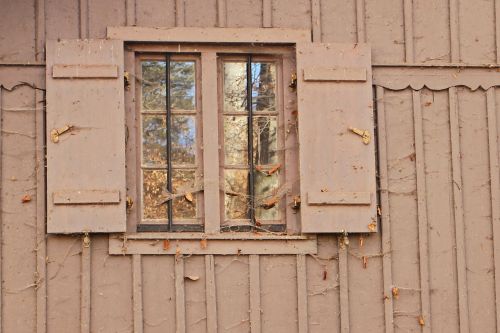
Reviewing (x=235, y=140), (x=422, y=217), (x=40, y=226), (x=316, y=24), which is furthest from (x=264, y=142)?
(x=40, y=226)

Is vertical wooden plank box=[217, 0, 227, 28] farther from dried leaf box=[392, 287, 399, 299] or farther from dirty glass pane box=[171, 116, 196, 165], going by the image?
dried leaf box=[392, 287, 399, 299]

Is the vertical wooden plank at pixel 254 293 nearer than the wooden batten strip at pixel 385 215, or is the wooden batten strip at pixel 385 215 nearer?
the vertical wooden plank at pixel 254 293

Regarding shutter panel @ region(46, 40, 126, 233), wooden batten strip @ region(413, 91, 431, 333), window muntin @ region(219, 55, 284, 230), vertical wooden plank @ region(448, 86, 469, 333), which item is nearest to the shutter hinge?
wooden batten strip @ region(413, 91, 431, 333)

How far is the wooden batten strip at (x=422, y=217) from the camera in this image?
6.03 metres

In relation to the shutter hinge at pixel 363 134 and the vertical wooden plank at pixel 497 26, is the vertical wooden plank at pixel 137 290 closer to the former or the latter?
the shutter hinge at pixel 363 134

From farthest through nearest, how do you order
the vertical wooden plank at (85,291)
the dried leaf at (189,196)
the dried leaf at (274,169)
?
the dried leaf at (274,169), the dried leaf at (189,196), the vertical wooden plank at (85,291)

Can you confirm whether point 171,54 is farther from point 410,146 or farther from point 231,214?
point 410,146

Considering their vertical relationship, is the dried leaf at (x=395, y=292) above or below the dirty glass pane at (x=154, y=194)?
below

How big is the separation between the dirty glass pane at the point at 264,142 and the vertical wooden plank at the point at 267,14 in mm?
649

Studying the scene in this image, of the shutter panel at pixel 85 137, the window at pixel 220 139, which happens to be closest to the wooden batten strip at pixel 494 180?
the window at pixel 220 139

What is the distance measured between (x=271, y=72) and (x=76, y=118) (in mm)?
1382

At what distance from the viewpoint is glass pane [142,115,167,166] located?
19.9 ft

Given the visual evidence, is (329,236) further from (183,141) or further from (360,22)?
(360,22)

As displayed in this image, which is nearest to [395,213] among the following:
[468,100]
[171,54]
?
[468,100]
